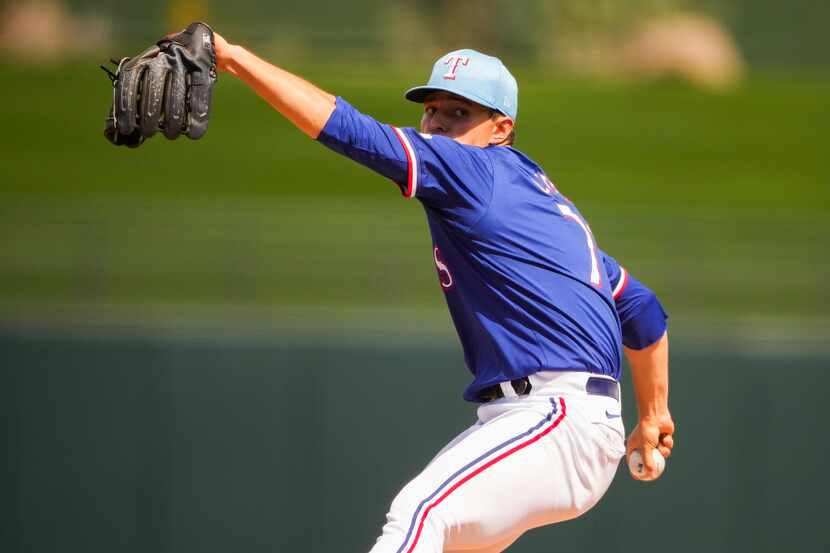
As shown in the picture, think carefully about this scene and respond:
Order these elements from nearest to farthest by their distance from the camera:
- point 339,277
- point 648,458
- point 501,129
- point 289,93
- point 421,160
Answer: point 289,93 → point 421,160 → point 501,129 → point 648,458 → point 339,277

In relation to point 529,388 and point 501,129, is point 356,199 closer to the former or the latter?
point 501,129

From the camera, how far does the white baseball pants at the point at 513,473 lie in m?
3.28

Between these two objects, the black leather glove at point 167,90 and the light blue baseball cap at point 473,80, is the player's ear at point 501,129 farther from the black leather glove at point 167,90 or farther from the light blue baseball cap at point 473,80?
the black leather glove at point 167,90

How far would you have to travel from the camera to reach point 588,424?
11.6 ft

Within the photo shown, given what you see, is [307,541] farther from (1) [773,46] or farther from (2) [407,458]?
(1) [773,46]

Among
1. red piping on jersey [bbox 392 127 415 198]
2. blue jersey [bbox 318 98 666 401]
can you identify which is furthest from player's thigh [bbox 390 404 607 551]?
red piping on jersey [bbox 392 127 415 198]

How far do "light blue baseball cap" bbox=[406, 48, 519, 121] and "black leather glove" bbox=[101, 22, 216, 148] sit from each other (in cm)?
65

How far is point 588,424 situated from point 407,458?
3.52 metres

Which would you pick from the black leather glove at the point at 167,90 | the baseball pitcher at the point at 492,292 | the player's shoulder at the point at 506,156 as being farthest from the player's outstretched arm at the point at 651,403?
the black leather glove at the point at 167,90

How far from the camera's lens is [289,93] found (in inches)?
127

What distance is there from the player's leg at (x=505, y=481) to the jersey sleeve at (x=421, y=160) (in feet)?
1.83

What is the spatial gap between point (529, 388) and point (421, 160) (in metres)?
0.70

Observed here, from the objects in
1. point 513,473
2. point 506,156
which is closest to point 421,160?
point 506,156

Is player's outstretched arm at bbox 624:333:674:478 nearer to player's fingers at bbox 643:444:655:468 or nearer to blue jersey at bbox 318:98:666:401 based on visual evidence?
player's fingers at bbox 643:444:655:468
